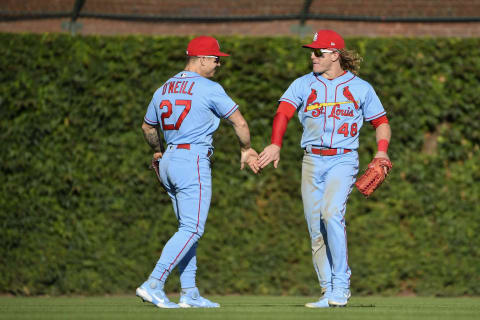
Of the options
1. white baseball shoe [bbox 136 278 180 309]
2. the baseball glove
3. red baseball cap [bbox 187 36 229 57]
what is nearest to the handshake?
the baseball glove

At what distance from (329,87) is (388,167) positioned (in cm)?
80

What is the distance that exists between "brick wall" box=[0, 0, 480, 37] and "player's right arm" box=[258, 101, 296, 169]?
4812mm

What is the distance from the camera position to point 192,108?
628 centimetres

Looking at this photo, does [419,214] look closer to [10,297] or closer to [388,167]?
[388,167]

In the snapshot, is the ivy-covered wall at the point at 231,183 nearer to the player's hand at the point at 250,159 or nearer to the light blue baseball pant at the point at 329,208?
the light blue baseball pant at the point at 329,208

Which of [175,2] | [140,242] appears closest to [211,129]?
[140,242]

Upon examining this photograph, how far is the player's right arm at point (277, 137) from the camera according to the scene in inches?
249

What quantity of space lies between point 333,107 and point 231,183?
317cm

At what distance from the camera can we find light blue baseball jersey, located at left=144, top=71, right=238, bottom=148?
247 inches

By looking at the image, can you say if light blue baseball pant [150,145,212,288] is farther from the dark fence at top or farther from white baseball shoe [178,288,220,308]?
the dark fence at top

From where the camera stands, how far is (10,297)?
938cm

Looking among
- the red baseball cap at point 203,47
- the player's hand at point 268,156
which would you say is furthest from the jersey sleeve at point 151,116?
the player's hand at point 268,156

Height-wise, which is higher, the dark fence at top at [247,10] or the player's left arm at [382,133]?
the dark fence at top at [247,10]

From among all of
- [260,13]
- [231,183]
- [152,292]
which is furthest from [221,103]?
[260,13]
